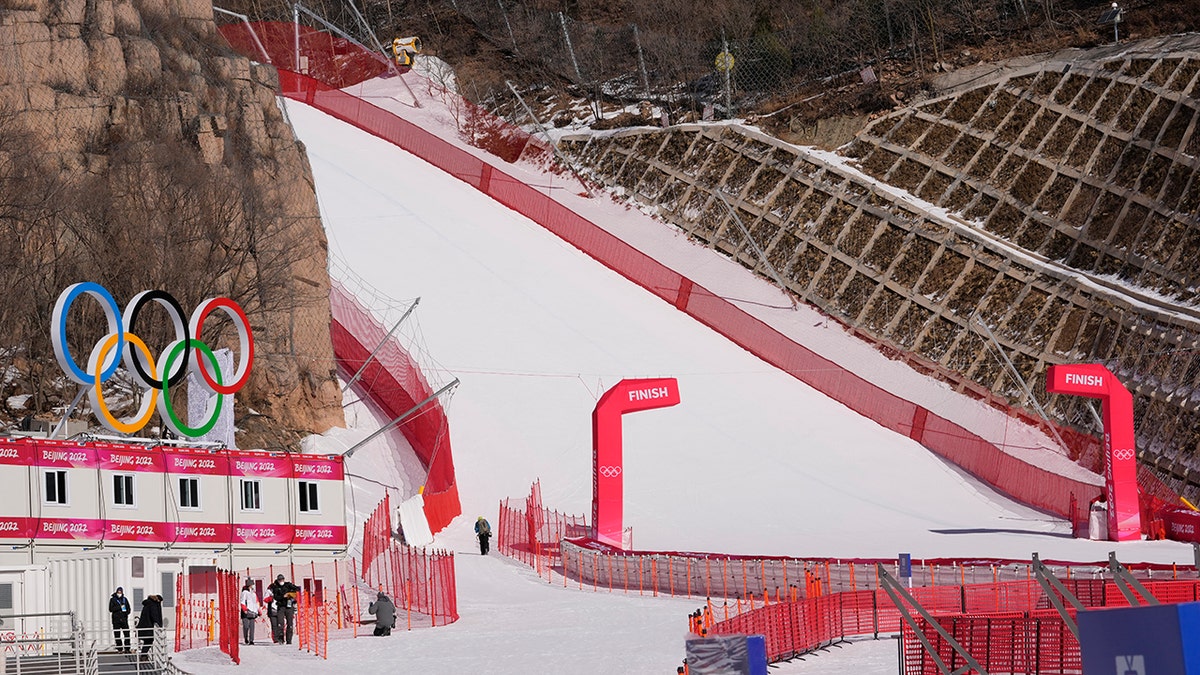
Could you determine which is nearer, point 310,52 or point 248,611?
point 248,611

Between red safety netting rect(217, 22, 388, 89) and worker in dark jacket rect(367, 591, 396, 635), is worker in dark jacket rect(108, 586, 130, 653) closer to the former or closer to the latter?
worker in dark jacket rect(367, 591, 396, 635)

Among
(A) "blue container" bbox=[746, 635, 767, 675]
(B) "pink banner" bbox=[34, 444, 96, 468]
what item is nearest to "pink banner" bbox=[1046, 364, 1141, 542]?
(B) "pink banner" bbox=[34, 444, 96, 468]

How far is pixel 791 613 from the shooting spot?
75.2ft

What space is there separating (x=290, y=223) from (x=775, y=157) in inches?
873

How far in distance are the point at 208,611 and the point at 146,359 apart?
18.4ft

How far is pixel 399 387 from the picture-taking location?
150 ft

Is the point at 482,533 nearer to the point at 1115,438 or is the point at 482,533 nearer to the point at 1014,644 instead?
the point at 1115,438

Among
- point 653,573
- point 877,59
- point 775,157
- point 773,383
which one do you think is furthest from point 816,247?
point 653,573

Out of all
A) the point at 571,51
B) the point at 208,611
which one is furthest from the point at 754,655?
the point at 571,51

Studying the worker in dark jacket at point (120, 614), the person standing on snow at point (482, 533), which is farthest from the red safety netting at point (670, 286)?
the worker in dark jacket at point (120, 614)

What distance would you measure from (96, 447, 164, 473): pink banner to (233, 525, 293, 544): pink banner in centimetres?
222

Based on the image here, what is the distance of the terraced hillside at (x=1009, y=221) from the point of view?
50438 mm

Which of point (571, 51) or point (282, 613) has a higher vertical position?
point (571, 51)

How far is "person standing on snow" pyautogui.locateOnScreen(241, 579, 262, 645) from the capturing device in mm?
Answer: 26125
